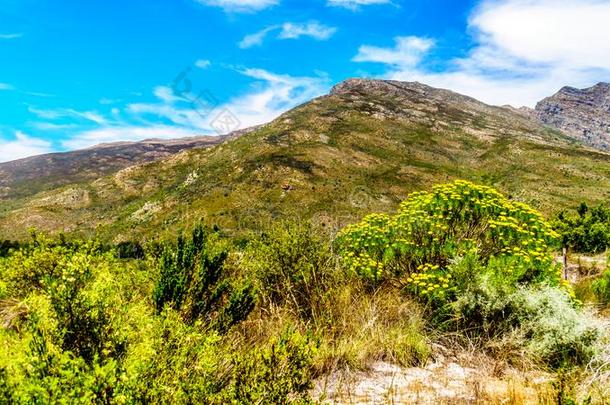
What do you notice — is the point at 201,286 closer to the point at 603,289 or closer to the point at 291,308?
the point at 291,308

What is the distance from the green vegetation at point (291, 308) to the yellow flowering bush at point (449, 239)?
30 millimetres

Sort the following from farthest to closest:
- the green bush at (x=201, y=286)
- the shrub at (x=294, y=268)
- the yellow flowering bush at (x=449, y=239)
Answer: the yellow flowering bush at (x=449, y=239) → the shrub at (x=294, y=268) → the green bush at (x=201, y=286)

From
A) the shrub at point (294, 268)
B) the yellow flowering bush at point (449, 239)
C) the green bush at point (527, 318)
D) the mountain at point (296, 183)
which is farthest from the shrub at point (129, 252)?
the green bush at point (527, 318)

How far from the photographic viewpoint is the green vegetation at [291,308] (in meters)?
2.97

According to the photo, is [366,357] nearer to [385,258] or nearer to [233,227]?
[385,258]

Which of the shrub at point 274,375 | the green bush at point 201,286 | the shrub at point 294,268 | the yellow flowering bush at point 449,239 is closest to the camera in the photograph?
the shrub at point 274,375

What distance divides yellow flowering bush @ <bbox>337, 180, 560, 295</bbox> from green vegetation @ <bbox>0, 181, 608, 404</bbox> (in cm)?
3

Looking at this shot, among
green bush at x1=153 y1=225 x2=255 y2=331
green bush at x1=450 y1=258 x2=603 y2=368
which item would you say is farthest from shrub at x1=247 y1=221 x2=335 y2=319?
green bush at x1=450 y1=258 x2=603 y2=368

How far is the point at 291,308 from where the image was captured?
671 cm

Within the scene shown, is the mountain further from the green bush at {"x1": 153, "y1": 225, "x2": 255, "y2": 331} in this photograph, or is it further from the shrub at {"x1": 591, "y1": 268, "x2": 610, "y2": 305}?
the green bush at {"x1": 153, "y1": 225, "x2": 255, "y2": 331}

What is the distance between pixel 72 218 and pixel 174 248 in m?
188

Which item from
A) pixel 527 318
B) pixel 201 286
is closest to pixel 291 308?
pixel 201 286

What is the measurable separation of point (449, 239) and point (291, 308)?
3.26m

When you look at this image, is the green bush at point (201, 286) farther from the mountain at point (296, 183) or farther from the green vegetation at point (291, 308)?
the mountain at point (296, 183)
